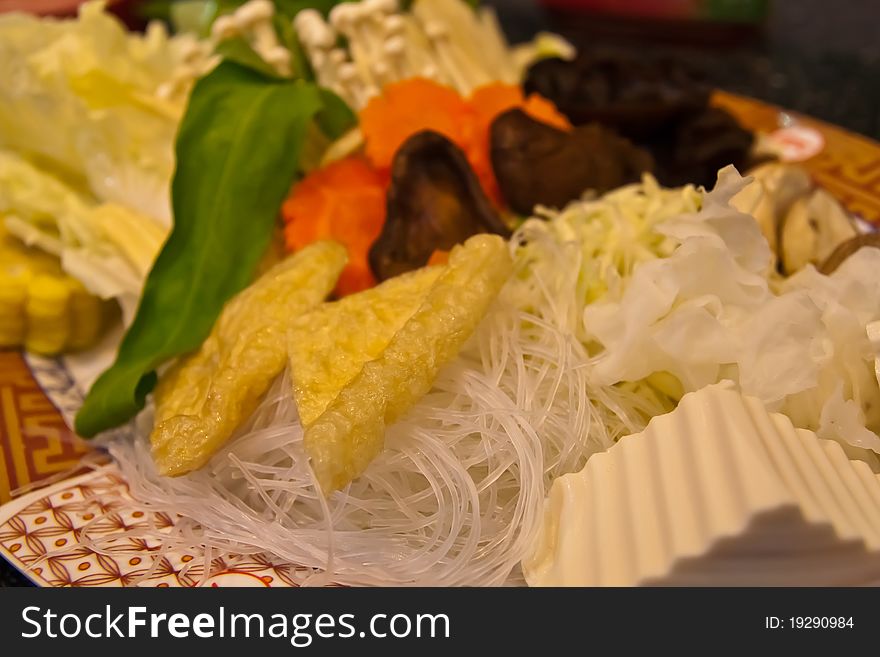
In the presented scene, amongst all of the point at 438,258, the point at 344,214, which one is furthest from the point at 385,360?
the point at 344,214

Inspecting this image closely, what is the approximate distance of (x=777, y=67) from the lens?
4.48 metres

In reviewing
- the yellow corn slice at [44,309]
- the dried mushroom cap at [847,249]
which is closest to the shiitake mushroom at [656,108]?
the dried mushroom cap at [847,249]

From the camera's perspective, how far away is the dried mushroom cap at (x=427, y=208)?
84.0 inches

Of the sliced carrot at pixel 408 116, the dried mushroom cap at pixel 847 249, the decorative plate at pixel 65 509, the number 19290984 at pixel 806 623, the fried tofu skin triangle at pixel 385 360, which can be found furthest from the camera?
the sliced carrot at pixel 408 116

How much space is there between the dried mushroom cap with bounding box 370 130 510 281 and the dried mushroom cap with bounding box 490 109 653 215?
12cm

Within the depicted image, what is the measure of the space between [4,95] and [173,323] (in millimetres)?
1135

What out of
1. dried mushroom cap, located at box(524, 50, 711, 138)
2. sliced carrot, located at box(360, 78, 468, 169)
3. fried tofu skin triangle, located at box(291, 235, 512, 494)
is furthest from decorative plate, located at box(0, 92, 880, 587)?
sliced carrot, located at box(360, 78, 468, 169)

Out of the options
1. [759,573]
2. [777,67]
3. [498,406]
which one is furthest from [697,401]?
[777,67]

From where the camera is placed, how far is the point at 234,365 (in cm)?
182

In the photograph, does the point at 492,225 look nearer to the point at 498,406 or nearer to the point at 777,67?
the point at 498,406

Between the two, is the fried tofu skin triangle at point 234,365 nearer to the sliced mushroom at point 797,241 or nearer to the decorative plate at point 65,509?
the decorative plate at point 65,509

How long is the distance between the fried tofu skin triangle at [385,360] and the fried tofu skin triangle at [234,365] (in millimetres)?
103

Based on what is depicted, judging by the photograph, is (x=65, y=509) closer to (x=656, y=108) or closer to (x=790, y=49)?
(x=656, y=108)

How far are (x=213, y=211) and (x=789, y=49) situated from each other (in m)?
3.85
